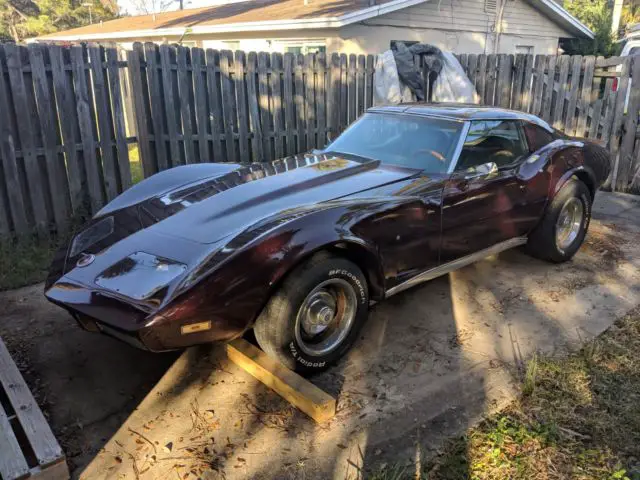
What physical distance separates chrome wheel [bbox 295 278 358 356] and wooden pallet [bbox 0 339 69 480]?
1388 mm

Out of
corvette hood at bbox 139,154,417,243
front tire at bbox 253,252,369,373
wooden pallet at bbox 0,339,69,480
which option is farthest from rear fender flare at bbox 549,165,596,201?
wooden pallet at bbox 0,339,69,480

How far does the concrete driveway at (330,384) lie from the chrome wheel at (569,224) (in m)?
0.53

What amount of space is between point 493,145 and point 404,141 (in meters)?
0.79

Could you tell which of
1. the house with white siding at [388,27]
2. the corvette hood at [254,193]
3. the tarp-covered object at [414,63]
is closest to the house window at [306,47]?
the house with white siding at [388,27]

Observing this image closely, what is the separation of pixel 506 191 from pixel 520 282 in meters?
1.02

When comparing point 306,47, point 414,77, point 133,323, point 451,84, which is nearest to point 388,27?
point 306,47

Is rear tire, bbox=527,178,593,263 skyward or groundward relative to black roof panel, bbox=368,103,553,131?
groundward

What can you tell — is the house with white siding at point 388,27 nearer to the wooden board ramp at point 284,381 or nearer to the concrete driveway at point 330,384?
the concrete driveway at point 330,384

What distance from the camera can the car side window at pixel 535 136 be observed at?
495 centimetres

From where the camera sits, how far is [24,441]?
2.79 m

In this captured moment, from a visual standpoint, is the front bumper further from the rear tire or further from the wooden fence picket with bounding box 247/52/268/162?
the wooden fence picket with bounding box 247/52/268/162

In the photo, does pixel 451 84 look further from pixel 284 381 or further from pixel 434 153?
pixel 284 381

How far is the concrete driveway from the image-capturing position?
2.81 m

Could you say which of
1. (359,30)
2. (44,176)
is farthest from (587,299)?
(359,30)
